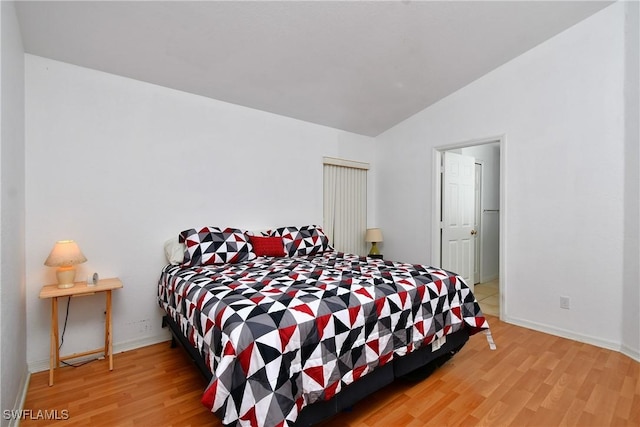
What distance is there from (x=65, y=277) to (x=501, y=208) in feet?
12.9

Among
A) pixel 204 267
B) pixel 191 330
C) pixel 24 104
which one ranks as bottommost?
pixel 191 330

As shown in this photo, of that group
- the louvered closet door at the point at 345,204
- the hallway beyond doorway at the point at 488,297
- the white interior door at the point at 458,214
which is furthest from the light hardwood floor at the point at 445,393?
the louvered closet door at the point at 345,204

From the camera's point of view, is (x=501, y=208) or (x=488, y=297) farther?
(x=488, y=297)

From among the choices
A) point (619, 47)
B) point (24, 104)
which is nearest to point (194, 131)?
point (24, 104)

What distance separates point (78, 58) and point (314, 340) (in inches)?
106

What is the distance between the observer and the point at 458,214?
158 inches

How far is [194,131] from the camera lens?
2.98 m

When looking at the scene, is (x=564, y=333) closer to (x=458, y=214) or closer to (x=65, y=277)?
(x=458, y=214)

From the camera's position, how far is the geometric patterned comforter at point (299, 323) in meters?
1.29

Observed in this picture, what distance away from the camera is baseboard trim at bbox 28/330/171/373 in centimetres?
225

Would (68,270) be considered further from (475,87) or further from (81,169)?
(475,87)

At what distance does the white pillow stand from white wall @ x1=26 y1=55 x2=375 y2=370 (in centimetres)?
10

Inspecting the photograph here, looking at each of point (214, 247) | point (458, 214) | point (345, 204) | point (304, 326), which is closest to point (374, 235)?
point (345, 204)

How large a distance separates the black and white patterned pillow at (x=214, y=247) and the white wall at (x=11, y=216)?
1035mm
